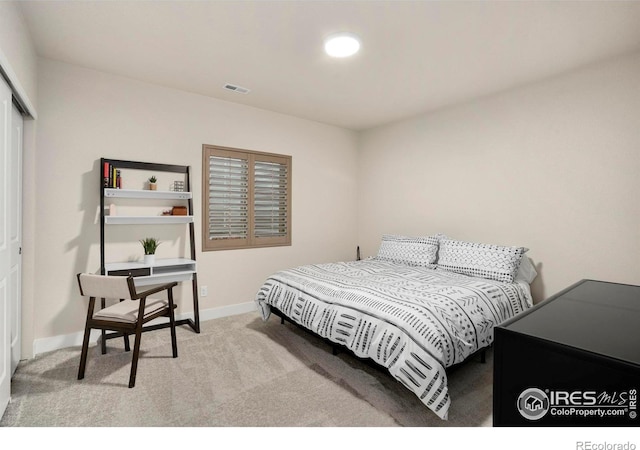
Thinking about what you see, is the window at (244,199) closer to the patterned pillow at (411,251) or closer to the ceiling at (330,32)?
the ceiling at (330,32)

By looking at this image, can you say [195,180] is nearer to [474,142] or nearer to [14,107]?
[14,107]

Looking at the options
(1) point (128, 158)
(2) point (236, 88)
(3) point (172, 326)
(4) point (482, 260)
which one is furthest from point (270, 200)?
(4) point (482, 260)

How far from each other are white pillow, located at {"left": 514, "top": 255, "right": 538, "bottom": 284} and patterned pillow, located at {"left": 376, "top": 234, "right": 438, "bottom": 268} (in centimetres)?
84

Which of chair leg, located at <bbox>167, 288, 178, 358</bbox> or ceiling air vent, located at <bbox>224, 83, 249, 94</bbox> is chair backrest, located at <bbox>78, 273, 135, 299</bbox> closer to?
chair leg, located at <bbox>167, 288, 178, 358</bbox>

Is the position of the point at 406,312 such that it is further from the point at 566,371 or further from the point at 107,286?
the point at 107,286

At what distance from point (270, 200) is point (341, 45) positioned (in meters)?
2.27

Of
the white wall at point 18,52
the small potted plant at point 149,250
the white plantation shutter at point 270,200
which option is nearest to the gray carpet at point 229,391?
the small potted plant at point 149,250

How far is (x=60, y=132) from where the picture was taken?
2922 millimetres

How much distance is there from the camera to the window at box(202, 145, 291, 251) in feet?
12.5

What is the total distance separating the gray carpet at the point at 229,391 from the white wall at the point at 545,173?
1375mm

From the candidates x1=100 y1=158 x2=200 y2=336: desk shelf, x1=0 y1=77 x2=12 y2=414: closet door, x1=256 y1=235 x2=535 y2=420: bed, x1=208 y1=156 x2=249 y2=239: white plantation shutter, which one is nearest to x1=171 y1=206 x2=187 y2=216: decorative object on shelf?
x1=100 y1=158 x2=200 y2=336: desk shelf

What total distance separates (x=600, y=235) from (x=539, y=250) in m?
0.51

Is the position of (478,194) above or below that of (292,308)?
above
